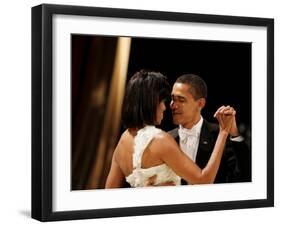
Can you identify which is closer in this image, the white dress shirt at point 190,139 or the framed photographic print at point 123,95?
the framed photographic print at point 123,95

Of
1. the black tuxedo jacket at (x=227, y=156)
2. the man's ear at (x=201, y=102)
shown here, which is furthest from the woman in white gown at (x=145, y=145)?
the man's ear at (x=201, y=102)

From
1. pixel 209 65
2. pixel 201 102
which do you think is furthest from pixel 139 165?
pixel 209 65

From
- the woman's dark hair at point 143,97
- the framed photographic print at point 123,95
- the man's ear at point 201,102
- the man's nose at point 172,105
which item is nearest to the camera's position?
the framed photographic print at point 123,95

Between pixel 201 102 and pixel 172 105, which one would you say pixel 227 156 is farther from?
pixel 172 105

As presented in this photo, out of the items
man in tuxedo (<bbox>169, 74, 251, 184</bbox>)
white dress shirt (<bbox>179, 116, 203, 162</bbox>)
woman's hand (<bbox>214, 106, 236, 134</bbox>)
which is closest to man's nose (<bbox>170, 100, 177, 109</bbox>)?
man in tuxedo (<bbox>169, 74, 251, 184</bbox>)

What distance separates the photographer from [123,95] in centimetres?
486

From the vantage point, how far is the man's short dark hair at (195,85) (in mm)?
5082

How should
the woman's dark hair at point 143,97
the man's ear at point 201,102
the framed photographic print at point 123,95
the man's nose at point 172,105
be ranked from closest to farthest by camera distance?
the framed photographic print at point 123,95, the woman's dark hair at point 143,97, the man's nose at point 172,105, the man's ear at point 201,102

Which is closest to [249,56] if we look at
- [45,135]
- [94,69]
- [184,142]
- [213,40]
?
[213,40]

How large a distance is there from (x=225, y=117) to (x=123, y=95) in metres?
0.74

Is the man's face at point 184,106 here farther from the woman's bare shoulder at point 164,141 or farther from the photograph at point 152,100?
the woman's bare shoulder at point 164,141

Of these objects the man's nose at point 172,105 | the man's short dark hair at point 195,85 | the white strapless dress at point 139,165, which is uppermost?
the man's short dark hair at point 195,85

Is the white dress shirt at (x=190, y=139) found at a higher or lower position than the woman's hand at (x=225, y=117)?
lower

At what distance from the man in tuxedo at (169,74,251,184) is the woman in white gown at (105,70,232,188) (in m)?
0.07
